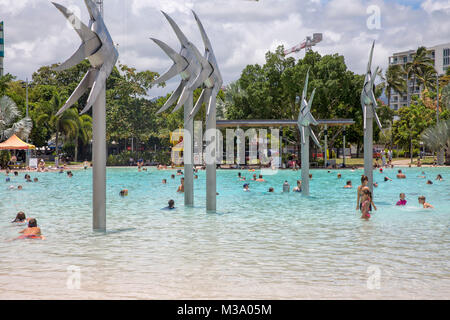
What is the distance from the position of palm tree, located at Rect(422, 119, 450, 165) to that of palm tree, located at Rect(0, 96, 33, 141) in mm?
41138

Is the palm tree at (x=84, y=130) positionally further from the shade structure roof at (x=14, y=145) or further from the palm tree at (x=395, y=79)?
the palm tree at (x=395, y=79)

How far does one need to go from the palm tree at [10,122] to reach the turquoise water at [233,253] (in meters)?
35.4

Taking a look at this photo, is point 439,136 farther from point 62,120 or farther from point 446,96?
point 62,120

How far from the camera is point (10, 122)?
5362 centimetres

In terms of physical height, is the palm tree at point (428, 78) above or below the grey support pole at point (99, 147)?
above

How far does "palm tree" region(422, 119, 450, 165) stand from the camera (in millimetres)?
50281

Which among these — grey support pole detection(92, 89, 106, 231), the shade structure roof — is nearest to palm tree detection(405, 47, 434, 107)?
the shade structure roof

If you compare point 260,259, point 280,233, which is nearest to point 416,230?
point 280,233

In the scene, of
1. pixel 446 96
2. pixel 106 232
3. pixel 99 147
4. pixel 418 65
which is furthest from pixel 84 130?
pixel 418 65

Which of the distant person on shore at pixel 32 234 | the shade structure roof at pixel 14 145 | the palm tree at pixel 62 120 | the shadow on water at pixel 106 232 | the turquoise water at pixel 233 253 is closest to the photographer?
the turquoise water at pixel 233 253

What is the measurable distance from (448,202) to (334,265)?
46.9 ft

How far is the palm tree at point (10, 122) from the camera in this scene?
52594 mm

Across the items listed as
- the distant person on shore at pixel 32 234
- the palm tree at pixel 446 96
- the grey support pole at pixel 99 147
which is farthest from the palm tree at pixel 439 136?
the distant person on shore at pixel 32 234
